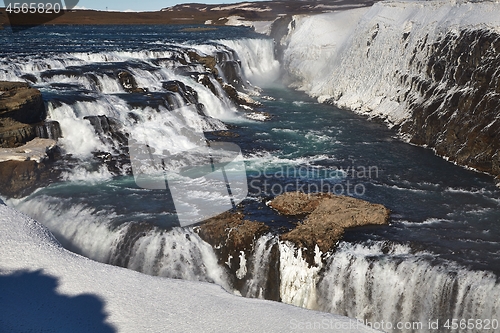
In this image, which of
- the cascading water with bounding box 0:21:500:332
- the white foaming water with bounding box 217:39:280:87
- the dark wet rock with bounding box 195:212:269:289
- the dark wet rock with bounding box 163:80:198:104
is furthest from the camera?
the white foaming water with bounding box 217:39:280:87

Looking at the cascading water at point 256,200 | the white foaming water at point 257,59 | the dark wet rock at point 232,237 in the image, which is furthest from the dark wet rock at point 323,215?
the white foaming water at point 257,59

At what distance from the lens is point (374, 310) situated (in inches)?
390

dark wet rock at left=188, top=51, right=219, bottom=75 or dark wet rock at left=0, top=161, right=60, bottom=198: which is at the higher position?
dark wet rock at left=188, top=51, right=219, bottom=75

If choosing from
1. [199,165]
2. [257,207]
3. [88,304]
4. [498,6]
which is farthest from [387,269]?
[498,6]

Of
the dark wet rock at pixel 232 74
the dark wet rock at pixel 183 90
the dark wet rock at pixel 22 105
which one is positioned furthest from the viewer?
the dark wet rock at pixel 232 74

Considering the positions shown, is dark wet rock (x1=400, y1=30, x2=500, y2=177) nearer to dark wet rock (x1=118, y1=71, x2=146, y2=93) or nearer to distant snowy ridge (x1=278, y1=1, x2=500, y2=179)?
distant snowy ridge (x1=278, y1=1, x2=500, y2=179)

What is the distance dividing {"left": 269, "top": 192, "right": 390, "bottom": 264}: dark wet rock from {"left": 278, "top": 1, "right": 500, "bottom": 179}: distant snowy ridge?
557 centimetres

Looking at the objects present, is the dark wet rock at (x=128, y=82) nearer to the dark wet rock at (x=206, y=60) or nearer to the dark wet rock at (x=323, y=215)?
the dark wet rock at (x=206, y=60)

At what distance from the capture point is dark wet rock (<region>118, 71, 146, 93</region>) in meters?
21.4

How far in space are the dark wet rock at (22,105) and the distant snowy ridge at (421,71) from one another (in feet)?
Answer: 42.9

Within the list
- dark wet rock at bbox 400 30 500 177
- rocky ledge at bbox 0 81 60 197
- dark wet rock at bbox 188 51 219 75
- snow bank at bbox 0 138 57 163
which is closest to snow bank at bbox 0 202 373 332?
rocky ledge at bbox 0 81 60 197

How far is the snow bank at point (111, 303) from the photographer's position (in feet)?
27.1

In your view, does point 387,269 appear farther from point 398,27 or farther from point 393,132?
point 398,27

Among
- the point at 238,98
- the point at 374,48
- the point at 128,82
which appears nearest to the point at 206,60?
the point at 238,98
